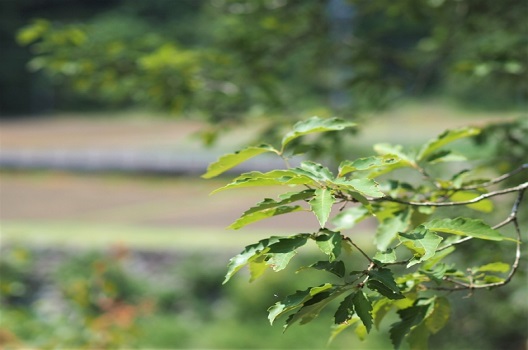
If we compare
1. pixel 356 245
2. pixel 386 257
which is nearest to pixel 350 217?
pixel 356 245

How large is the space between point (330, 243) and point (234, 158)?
0.87 ft

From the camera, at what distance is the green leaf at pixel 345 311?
1.27 meters

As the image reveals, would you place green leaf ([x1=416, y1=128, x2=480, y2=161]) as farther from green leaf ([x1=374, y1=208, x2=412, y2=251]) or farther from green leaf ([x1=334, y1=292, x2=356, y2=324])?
green leaf ([x1=334, y1=292, x2=356, y2=324])

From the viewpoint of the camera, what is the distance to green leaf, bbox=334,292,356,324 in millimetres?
1268

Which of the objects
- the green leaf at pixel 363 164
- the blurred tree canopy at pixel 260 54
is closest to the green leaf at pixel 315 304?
the green leaf at pixel 363 164

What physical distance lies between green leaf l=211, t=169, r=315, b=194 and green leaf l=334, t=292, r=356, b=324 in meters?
0.19

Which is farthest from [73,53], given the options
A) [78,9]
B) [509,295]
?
[78,9]

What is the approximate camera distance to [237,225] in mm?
1320

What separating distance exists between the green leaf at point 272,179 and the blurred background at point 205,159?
758 millimetres

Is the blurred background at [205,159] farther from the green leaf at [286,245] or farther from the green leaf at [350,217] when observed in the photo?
the green leaf at [286,245]

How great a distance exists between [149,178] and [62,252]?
1011 cm

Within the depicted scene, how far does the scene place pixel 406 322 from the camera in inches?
57.4

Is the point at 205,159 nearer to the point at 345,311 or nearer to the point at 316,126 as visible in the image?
the point at 316,126

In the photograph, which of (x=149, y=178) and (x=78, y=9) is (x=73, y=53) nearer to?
(x=149, y=178)
